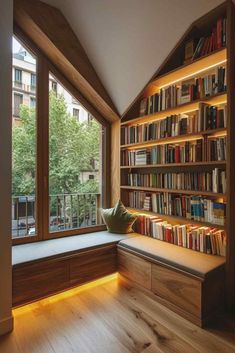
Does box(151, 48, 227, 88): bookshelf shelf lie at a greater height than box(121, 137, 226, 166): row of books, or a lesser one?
greater

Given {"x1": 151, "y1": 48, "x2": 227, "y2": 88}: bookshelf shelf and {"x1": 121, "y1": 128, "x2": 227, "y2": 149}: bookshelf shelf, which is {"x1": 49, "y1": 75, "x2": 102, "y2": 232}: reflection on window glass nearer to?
{"x1": 121, "y1": 128, "x2": 227, "y2": 149}: bookshelf shelf

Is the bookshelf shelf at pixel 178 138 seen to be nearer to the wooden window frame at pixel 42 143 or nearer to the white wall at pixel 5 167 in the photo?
the wooden window frame at pixel 42 143

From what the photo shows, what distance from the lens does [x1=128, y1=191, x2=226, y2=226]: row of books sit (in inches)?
82.4

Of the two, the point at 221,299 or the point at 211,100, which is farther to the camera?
the point at 211,100

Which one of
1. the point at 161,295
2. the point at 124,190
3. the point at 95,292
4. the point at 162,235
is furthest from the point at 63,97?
the point at 161,295

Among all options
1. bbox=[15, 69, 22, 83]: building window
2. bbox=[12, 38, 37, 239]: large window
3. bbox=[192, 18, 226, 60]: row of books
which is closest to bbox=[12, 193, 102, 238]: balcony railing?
bbox=[12, 38, 37, 239]: large window

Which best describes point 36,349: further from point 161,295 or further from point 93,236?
point 93,236

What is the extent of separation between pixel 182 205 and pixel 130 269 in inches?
34.0

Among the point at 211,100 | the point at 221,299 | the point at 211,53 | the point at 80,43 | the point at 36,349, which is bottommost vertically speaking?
the point at 36,349

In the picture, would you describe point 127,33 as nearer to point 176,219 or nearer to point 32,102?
point 32,102

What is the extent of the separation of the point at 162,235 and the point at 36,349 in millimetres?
1557

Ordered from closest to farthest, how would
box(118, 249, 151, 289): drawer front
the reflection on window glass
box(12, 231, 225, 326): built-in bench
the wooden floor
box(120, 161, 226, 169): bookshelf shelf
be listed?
the wooden floor
box(12, 231, 225, 326): built-in bench
box(120, 161, 226, 169): bookshelf shelf
box(118, 249, 151, 289): drawer front
the reflection on window glass

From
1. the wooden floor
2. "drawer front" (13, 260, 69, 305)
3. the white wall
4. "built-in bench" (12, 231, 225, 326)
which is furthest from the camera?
"drawer front" (13, 260, 69, 305)

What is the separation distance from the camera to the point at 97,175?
325 cm
